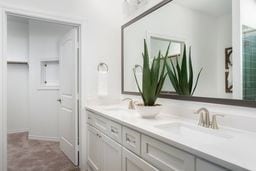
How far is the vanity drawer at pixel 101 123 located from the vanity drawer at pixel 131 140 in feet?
1.22

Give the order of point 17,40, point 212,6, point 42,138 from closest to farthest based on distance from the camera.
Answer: point 212,6, point 42,138, point 17,40

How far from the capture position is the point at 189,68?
58.9 inches

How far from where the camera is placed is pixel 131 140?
1267mm

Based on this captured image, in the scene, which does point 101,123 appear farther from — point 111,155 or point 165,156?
point 165,156

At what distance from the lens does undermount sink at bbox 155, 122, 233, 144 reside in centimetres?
101

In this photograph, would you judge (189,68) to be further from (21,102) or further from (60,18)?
(21,102)

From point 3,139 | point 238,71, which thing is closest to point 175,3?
point 238,71

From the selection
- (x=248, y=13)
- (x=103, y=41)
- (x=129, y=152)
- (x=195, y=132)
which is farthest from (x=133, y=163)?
(x=103, y=41)

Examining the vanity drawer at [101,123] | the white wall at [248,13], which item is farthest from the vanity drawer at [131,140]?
the white wall at [248,13]

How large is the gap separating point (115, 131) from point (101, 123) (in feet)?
1.21

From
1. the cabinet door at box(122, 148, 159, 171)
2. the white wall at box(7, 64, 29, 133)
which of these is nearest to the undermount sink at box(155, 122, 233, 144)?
the cabinet door at box(122, 148, 159, 171)

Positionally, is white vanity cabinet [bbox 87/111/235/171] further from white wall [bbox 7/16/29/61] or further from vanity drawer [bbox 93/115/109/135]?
white wall [bbox 7/16/29/61]

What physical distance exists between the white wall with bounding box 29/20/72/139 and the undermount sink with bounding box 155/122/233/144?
9.35ft

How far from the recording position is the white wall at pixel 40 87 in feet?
11.7
